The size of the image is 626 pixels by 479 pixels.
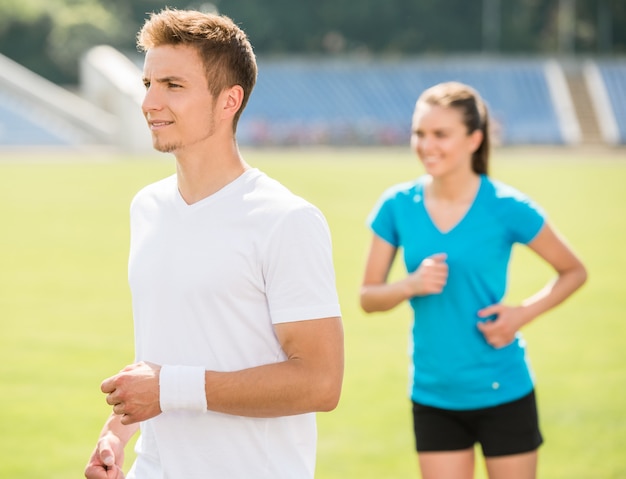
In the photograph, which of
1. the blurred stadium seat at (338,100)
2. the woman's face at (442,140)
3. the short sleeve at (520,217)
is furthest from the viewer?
the blurred stadium seat at (338,100)

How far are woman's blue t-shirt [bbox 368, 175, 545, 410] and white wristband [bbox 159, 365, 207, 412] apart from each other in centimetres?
170

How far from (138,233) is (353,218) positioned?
18.4m

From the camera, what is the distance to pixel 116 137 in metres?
50.7

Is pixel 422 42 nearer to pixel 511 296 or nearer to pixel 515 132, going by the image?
pixel 515 132

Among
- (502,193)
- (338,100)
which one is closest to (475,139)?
(502,193)

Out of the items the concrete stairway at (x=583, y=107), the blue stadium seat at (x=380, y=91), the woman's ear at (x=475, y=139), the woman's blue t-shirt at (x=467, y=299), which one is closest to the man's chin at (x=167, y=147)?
the woman's blue t-shirt at (x=467, y=299)

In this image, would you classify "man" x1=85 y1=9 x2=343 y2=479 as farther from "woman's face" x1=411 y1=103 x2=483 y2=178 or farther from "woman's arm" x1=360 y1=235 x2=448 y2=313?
"woman's face" x1=411 y1=103 x2=483 y2=178

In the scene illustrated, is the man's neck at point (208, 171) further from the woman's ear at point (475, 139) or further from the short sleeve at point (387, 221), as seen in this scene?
the woman's ear at point (475, 139)

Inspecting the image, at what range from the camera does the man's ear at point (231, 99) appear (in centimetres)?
282

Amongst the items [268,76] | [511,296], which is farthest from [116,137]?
[511,296]

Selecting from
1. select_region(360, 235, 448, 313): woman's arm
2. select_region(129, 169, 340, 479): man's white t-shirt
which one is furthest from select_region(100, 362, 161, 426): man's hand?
select_region(360, 235, 448, 313): woman's arm

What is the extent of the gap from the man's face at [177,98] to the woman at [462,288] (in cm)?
155

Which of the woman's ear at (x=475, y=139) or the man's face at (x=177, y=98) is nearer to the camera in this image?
the man's face at (x=177, y=98)

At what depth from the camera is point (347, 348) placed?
401 inches
